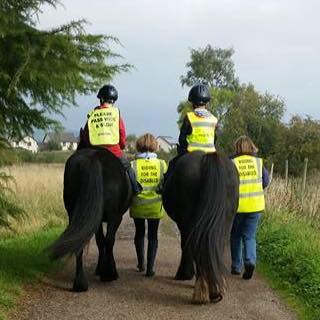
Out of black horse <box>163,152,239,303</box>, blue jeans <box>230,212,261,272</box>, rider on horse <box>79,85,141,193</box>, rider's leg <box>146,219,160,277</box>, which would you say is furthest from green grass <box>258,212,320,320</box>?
rider on horse <box>79,85,141,193</box>

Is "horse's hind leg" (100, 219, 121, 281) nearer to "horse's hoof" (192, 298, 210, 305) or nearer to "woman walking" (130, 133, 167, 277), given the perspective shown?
"woman walking" (130, 133, 167, 277)

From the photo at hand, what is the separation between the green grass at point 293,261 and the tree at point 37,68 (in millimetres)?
3758

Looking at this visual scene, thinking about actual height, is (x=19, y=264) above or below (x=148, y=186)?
below

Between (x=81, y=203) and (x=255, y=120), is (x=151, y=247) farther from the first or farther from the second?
(x=255, y=120)

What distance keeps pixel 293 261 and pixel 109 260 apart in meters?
2.90

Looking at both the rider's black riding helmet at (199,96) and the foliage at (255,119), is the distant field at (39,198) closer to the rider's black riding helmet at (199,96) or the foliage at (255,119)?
the rider's black riding helmet at (199,96)

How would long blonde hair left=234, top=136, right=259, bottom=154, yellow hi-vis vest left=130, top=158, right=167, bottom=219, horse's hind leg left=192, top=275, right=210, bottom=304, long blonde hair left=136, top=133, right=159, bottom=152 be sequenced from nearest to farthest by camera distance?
horse's hind leg left=192, top=275, right=210, bottom=304, yellow hi-vis vest left=130, top=158, right=167, bottom=219, long blonde hair left=136, top=133, right=159, bottom=152, long blonde hair left=234, top=136, right=259, bottom=154

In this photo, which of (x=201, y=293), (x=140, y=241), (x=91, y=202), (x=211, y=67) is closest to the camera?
(x=201, y=293)

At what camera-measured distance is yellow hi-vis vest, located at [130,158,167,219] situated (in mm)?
7918

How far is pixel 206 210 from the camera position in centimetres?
643

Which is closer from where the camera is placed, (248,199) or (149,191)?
(149,191)

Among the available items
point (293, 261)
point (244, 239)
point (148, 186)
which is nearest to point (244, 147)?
point (244, 239)

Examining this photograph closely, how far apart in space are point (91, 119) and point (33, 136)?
1455 millimetres

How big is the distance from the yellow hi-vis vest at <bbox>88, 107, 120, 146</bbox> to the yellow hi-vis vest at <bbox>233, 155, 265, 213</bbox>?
1.82 metres
